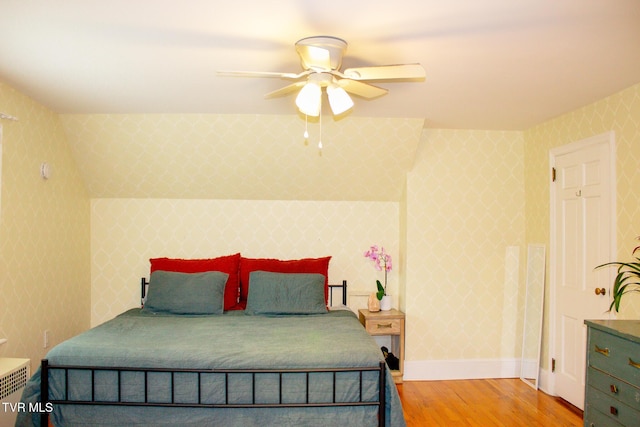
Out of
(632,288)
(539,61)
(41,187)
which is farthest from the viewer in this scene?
(41,187)

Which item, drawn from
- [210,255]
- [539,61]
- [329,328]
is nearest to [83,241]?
[210,255]

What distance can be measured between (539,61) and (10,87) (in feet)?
11.3

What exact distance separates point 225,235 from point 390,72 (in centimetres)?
273

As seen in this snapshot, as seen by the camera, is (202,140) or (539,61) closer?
(539,61)

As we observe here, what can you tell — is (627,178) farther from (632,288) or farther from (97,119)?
(97,119)

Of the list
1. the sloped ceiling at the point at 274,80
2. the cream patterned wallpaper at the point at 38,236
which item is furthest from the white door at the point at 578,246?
the cream patterned wallpaper at the point at 38,236

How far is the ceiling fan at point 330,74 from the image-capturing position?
2.18 metres

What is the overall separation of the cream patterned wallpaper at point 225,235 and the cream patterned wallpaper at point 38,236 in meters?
0.20

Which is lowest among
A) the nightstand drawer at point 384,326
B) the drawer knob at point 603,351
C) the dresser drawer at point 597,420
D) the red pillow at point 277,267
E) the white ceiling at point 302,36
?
the dresser drawer at point 597,420

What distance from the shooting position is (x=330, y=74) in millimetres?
2336

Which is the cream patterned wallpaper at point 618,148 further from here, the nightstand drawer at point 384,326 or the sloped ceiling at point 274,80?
the nightstand drawer at point 384,326

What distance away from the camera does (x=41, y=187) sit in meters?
3.62

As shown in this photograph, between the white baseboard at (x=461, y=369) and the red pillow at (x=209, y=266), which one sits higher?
the red pillow at (x=209, y=266)

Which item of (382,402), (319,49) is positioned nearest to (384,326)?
(382,402)
